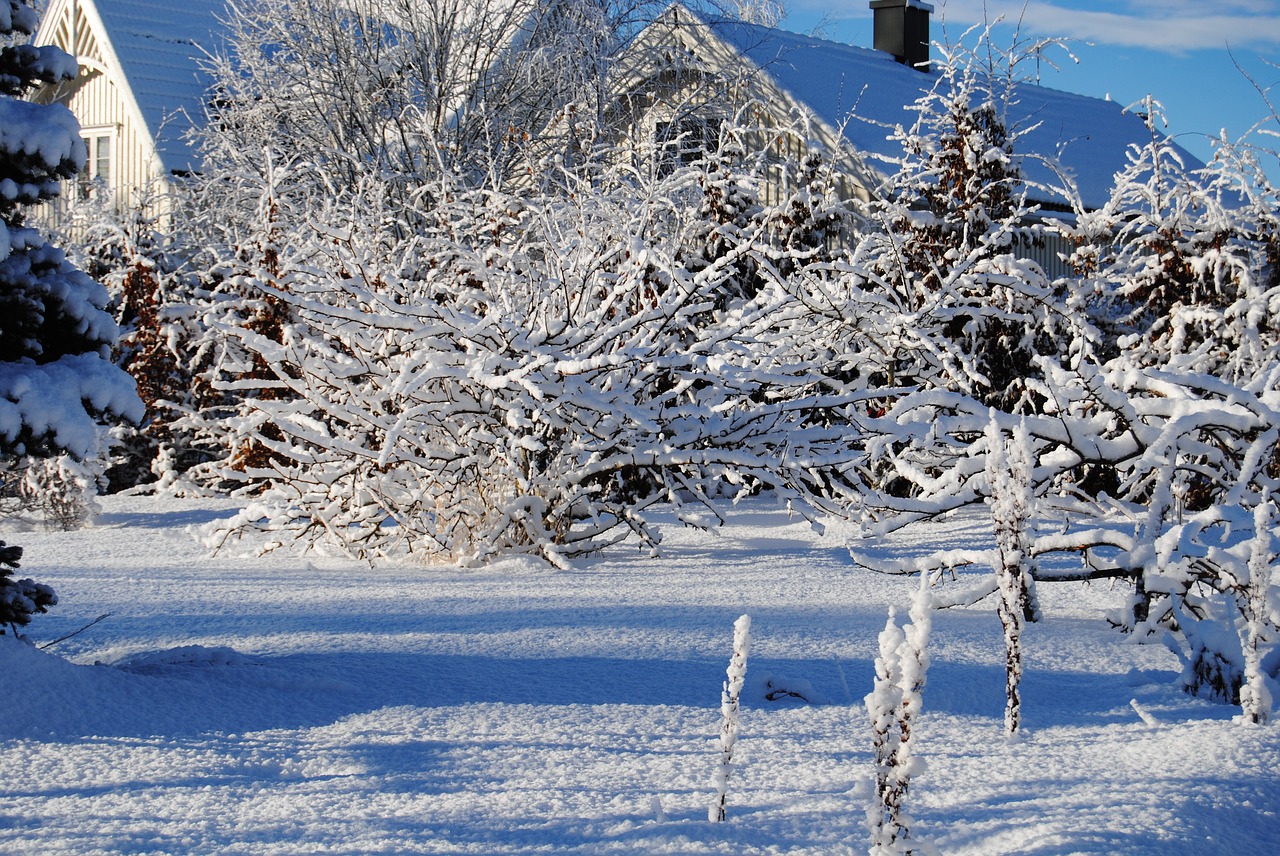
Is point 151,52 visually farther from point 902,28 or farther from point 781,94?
point 902,28

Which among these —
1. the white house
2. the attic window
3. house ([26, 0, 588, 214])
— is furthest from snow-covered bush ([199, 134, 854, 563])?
house ([26, 0, 588, 214])

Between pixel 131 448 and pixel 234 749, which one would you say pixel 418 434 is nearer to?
pixel 234 749

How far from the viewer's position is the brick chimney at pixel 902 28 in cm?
2092

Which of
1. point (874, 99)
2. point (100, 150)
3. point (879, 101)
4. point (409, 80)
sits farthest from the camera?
point (100, 150)

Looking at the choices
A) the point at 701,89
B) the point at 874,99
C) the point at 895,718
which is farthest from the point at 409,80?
the point at 895,718

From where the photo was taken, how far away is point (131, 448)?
40.0 feet

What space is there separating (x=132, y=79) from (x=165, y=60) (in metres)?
1.01

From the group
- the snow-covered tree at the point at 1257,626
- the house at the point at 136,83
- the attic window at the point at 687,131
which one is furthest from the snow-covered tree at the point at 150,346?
the snow-covered tree at the point at 1257,626

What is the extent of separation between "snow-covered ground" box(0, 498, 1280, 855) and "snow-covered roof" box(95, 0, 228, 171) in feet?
61.6

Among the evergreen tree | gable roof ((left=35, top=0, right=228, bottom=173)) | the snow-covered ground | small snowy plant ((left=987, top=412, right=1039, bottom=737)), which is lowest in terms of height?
the snow-covered ground

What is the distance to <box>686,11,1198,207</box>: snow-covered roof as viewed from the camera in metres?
16.1

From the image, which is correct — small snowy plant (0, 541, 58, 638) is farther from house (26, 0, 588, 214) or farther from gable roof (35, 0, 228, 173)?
gable roof (35, 0, 228, 173)

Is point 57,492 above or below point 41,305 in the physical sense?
below

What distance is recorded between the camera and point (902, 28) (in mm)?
20938
